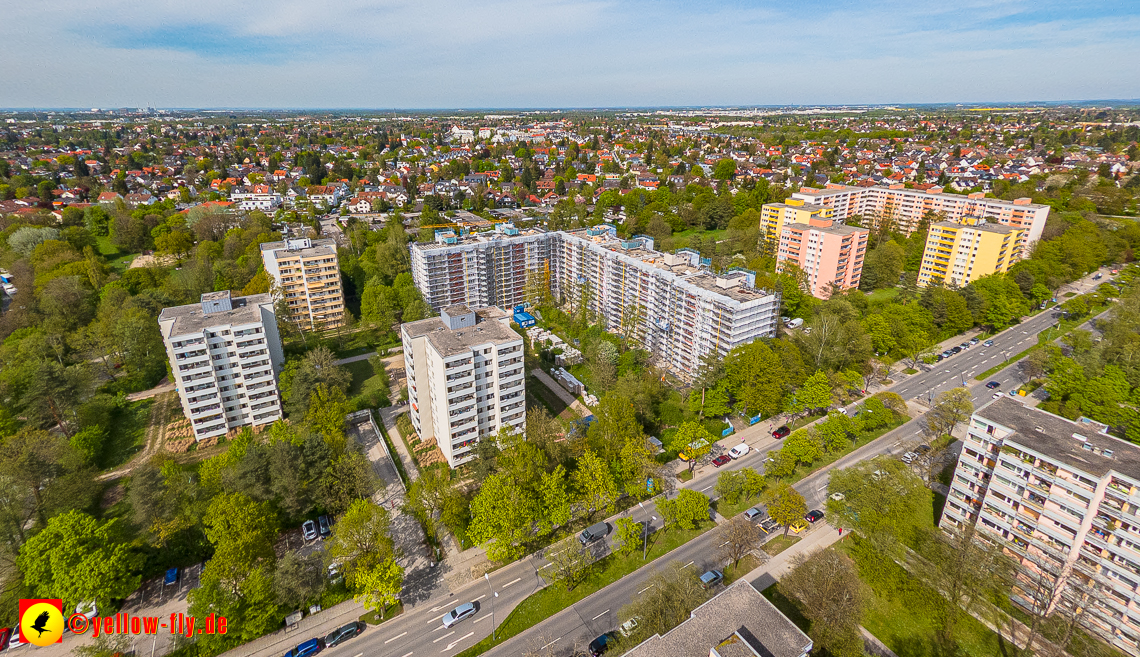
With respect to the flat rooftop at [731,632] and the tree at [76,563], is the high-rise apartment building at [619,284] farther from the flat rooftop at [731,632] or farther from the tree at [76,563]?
the tree at [76,563]

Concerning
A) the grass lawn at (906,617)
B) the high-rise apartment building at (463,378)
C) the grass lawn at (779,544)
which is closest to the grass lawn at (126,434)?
the high-rise apartment building at (463,378)

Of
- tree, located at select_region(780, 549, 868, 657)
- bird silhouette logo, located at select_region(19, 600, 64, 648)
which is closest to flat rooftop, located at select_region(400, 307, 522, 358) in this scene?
tree, located at select_region(780, 549, 868, 657)

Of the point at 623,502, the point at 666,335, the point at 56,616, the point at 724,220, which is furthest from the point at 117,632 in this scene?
the point at 724,220

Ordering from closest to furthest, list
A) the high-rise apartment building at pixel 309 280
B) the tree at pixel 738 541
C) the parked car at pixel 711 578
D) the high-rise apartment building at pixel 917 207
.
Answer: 1. the tree at pixel 738 541
2. the parked car at pixel 711 578
3. the high-rise apartment building at pixel 309 280
4. the high-rise apartment building at pixel 917 207

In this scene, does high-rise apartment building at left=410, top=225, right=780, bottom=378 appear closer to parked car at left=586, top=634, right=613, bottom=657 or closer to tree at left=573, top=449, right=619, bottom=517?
tree at left=573, top=449, right=619, bottom=517

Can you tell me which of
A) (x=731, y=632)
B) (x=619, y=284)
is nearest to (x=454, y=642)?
(x=731, y=632)

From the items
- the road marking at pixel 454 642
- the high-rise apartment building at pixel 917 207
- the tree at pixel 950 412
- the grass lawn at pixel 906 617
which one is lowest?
the road marking at pixel 454 642

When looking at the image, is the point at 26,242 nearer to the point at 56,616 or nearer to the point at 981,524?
the point at 56,616
